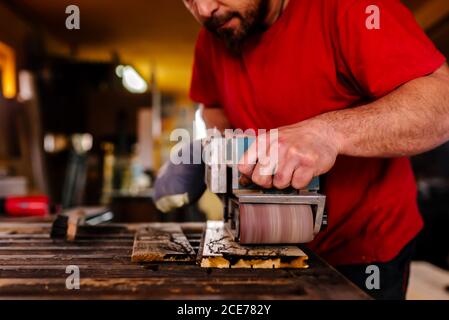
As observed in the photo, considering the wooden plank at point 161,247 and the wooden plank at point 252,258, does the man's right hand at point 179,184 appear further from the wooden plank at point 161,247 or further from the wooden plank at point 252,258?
the wooden plank at point 252,258

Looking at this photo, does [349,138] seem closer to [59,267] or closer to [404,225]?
[404,225]

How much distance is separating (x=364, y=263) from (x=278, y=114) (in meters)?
0.53

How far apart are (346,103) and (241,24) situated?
0.42 metres

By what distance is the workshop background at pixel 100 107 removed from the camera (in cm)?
513

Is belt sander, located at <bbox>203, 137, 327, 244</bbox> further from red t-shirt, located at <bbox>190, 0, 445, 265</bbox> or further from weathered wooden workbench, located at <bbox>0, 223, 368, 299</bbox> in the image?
red t-shirt, located at <bbox>190, 0, 445, 265</bbox>

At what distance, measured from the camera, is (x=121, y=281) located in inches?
35.8

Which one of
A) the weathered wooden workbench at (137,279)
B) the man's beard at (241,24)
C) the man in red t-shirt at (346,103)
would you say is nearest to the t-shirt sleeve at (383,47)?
the man in red t-shirt at (346,103)

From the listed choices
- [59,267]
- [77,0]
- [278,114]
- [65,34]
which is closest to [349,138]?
[278,114]

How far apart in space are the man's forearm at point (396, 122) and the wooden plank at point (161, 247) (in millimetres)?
468

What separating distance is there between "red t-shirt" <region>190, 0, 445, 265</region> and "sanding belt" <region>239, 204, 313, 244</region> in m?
0.34

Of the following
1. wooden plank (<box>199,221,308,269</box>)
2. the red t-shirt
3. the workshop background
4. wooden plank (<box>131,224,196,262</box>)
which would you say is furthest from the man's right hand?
the workshop background

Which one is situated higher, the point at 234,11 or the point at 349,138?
the point at 234,11

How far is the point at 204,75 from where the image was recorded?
1.91 metres

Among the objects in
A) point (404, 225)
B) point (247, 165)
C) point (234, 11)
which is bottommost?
point (404, 225)
